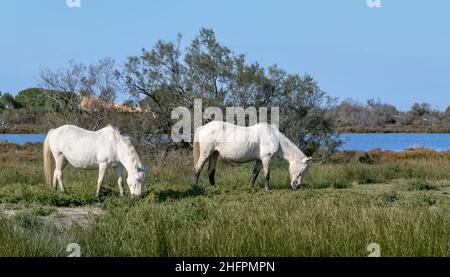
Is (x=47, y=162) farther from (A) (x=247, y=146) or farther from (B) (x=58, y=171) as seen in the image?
(A) (x=247, y=146)

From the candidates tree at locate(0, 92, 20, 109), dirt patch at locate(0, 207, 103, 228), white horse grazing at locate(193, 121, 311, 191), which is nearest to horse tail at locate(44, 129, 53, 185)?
dirt patch at locate(0, 207, 103, 228)

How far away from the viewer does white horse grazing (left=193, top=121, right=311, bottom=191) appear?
14734 millimetres

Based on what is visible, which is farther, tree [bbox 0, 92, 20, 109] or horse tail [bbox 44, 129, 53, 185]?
tree [bbox 0, 92, 20, 109]

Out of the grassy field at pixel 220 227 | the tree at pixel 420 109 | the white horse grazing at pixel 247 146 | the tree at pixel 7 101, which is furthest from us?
the tree at pixel 420 109

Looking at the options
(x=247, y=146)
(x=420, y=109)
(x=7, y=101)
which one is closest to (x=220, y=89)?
(x=247, y=146)

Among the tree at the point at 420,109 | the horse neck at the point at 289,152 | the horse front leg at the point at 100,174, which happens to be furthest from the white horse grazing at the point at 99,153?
the tree at the point at 420,109

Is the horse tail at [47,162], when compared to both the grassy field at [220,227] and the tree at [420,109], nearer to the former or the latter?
the grassy field at [220,227]

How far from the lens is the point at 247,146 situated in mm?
14859

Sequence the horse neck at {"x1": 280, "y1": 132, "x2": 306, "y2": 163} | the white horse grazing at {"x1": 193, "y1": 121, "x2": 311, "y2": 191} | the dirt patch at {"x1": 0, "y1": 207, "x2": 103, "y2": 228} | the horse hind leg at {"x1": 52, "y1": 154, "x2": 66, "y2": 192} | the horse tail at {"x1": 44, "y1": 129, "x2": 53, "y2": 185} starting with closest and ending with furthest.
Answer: the dirt patch at {"x1": 0, "y1": 207, "x2": 103, "y2": 228} → the horse hind leg at {"x1": 52, "y1": 154, "x2": 66, "y2": 192} → the horse tail at {"x1": 44, "y1": 129, "x2": 53, "y2": 185} → the white horse grazing at {"x1": 193, "y1": 121, "x2": 311, "y2": 191} → the horse neck at {"x1": 280, "y1": 132, "x2": 306, "y2": 163}

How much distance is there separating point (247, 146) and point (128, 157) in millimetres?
4019

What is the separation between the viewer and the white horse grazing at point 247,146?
14734 mm

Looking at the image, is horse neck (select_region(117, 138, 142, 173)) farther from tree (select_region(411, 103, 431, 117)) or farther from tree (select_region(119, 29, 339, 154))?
tree (select_region(411, 103, 431, 117))
